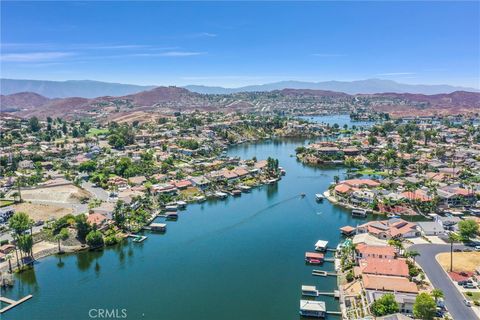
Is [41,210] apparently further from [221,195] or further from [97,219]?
[221,195]

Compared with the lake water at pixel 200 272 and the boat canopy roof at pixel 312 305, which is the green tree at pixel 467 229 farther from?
the boat canopy roof at pixel 312 305

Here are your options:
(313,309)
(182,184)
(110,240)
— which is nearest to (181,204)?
(182,184)

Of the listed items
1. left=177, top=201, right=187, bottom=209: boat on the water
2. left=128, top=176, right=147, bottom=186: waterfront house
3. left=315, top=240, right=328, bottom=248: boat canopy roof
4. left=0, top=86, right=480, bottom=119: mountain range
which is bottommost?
left=315, top=240, right=328, bottom=248: boat canopy roof

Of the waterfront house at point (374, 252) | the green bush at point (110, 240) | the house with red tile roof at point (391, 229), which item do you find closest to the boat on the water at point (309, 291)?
the waterfront house at point (374, 252)

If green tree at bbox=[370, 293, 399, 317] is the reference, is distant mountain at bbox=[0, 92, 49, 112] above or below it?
above

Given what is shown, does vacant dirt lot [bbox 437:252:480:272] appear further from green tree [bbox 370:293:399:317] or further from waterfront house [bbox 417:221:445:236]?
green tree [bbox 370:293:399:317]

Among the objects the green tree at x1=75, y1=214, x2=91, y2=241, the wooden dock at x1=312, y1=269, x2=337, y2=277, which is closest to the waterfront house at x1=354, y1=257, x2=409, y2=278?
the wooden dock at x1=312, y1=269, x2=337, y2=277
